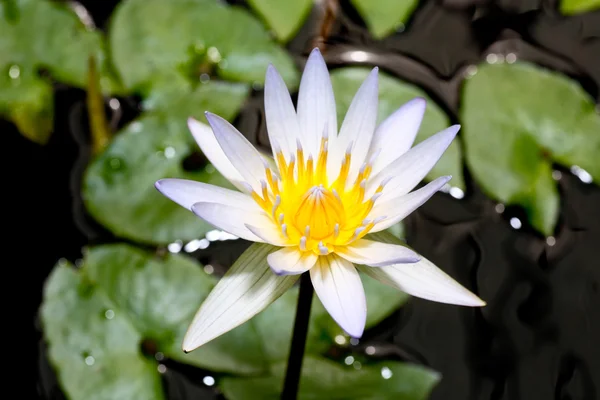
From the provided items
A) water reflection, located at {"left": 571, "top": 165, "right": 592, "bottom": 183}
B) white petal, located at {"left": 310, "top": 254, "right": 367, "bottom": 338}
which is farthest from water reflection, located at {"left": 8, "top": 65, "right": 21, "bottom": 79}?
water reflection, located at {"left": 571, "top": 165, "right": 592, "bottom": 183}

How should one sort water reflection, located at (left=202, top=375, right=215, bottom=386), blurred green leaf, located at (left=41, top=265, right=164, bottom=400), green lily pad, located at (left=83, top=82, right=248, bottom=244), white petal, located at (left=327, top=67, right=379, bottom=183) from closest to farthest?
white petal, located at (left=327, top=67, right=379, bottom=183) < blurred green leaf, located at (left=41, top=265, right=164, bottom=400) < water reflection, located at (left=202, top=375, right=215, bottom=386) < green lily pad, located at (left=83, top=82, right=248, bottom=244)

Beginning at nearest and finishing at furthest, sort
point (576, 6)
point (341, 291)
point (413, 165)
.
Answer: point (341, 291) → point (413, 165) → point (576, 6)

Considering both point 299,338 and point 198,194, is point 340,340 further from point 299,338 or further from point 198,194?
point 198,194

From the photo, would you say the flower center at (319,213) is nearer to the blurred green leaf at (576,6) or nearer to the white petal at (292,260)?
the white petal at (292,260)

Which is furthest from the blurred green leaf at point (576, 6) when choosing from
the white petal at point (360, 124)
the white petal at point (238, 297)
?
the white petal at point (238, 297)

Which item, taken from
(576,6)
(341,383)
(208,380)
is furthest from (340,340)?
(576,6)

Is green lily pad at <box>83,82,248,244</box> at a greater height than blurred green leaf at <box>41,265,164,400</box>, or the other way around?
green lily pad at <box>83,82,248,244</box>

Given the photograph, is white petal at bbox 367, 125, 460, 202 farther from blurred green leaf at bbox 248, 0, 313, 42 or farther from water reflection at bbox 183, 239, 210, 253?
blurred green leaf at bbox 248, 0, 313, 42
